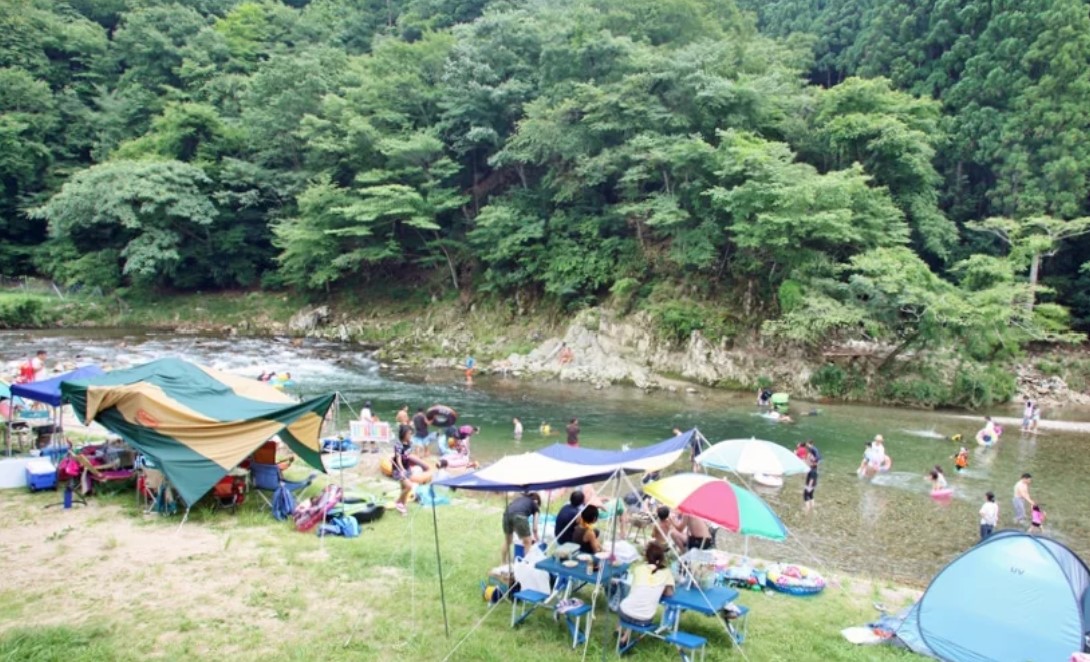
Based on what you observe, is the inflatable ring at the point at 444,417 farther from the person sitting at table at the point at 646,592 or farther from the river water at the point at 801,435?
the person sitting at table at the point at 646,592

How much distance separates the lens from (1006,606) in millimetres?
8203

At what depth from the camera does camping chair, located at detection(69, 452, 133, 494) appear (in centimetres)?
1213

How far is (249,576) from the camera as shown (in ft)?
29.1

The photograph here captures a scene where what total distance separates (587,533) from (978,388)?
85.0 feet

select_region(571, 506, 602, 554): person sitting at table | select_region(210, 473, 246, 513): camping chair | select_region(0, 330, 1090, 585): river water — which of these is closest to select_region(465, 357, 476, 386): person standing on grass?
select_region(0, 330, 1090, 585): river water

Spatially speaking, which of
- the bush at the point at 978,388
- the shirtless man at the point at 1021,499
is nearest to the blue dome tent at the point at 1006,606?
the shirtless man at the point at 1021,499

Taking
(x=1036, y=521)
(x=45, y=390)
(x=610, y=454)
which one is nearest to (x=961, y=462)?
(x=1036, y=521)

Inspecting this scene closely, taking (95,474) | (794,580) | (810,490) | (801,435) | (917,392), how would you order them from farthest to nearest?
(917,392), (801,435), (810,490), (95,474), (794,580)

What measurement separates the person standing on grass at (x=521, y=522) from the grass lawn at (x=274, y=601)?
676 mm

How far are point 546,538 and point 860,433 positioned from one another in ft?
54.3

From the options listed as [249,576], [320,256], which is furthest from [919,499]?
[320,256]

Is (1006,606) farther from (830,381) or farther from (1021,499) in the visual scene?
(830,381)

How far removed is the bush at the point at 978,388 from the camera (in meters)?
27.5

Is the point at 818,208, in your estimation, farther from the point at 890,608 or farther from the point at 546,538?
the point at 546,538
